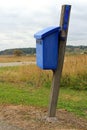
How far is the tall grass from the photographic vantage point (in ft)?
50.2

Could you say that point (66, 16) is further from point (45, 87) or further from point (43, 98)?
point (45, 87)

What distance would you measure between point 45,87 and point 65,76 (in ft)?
2.79

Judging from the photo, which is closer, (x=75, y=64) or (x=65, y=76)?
(x=65, y=76)

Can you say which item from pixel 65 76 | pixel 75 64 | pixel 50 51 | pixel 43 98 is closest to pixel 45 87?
pixel 65 76

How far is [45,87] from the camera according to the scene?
15.4m

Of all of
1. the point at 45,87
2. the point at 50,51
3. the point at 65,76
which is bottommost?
the point at 45,87

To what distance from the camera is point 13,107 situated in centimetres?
961

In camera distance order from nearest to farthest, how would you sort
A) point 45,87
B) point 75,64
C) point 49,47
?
point 49,47
point 45,87
point 75,64

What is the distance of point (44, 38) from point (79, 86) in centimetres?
708

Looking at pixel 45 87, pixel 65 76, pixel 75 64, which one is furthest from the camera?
pixel 75 64

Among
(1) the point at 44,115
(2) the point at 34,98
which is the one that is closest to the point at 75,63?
(2) the point at 34,98

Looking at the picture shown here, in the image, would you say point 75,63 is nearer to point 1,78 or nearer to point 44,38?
point 1,78

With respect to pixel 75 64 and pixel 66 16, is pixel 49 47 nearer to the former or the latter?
pixel 66 16

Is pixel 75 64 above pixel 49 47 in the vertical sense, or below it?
below
